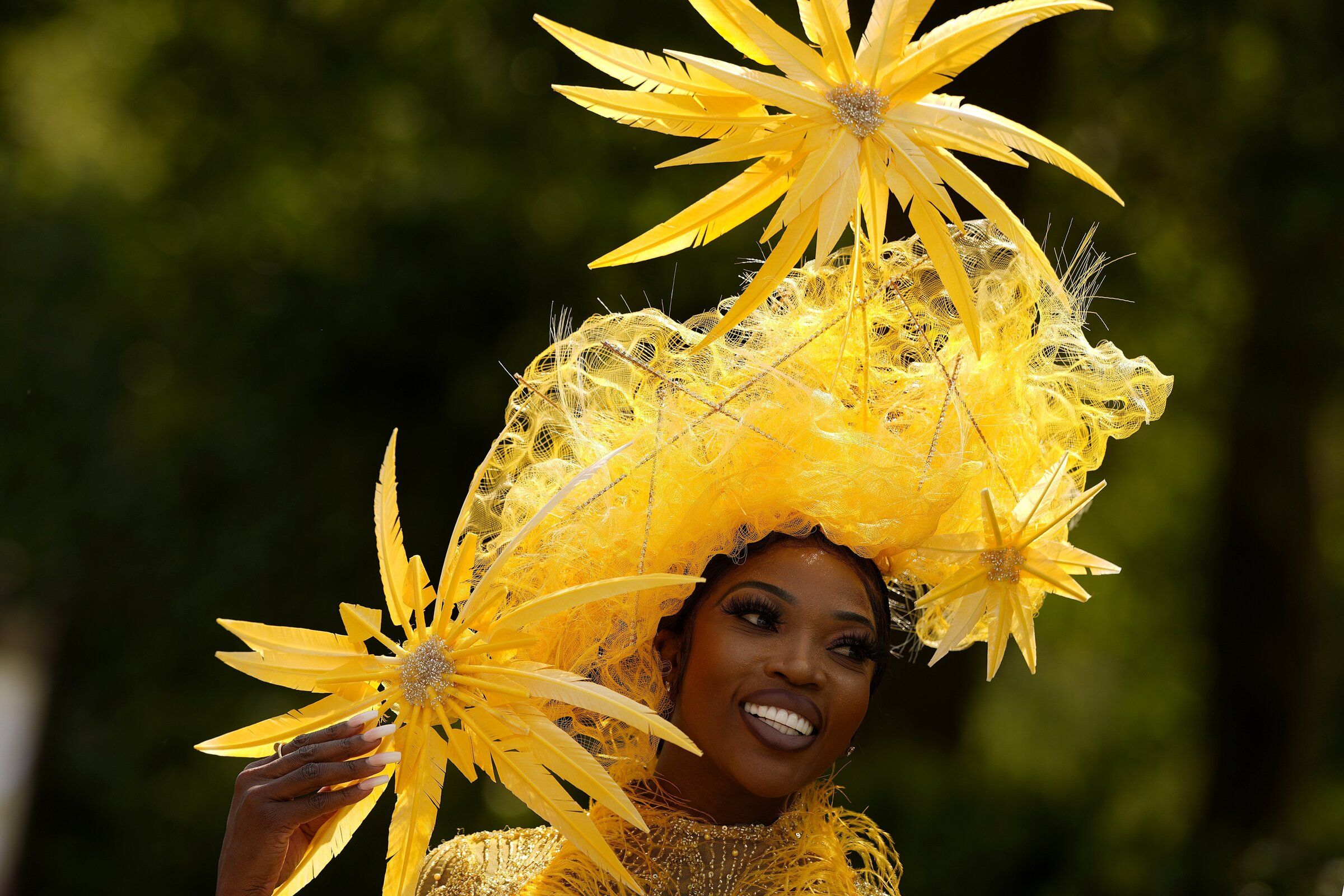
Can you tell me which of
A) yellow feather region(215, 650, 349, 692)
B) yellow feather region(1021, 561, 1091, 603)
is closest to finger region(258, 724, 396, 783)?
yellow feather region(215, 650, 349, 692)

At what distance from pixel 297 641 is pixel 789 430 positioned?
0.99m

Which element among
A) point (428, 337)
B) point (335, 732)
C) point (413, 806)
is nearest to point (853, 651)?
point (413, 806)

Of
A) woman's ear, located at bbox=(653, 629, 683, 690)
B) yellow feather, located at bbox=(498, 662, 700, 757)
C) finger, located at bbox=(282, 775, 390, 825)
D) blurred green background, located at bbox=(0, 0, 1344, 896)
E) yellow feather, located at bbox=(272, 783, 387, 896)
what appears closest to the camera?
yellow feather, located at bbox=(498, 662, 700, 757)

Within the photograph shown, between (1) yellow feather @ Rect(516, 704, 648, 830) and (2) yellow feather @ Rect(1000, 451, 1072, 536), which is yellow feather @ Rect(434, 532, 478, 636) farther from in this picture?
(2) yellow feather @ Rect(1000, 451, 1072, 536)

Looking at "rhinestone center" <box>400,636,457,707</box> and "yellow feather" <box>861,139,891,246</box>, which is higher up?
"yellow feather" <box>861,139,891,246</box>

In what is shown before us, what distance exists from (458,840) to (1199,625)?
868cm

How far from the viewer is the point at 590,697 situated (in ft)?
7.63

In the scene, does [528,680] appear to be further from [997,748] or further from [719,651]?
[997,748]

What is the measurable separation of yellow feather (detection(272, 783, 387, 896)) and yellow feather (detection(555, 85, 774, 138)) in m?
1.26

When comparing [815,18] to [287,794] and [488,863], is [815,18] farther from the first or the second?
[488,863]

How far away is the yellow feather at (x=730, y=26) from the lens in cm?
237

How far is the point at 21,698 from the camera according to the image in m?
15.1

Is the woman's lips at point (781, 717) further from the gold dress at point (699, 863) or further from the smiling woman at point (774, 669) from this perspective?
the gold dress at point (699, 863)

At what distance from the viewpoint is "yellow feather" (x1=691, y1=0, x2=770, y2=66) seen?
2.37m
